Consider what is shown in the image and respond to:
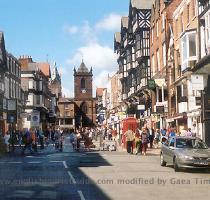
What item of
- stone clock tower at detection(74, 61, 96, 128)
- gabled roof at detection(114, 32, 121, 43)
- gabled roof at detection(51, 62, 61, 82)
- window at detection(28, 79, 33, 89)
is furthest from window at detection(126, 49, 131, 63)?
gabled roof at detection(51, 62, 61, 82)

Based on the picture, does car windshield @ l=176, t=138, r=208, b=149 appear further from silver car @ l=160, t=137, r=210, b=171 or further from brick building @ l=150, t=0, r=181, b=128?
brick building @ l=150, t=0, r=181, b=128

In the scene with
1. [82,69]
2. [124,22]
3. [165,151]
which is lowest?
[165,151]

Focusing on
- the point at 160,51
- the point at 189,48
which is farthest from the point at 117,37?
the point at 189,48

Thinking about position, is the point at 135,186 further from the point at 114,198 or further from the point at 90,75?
the point at 90,75

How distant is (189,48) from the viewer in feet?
121

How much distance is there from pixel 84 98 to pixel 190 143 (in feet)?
410

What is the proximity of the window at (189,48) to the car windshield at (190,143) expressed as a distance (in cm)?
1615

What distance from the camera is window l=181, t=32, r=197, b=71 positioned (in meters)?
36.5

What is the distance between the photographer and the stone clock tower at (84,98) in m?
144

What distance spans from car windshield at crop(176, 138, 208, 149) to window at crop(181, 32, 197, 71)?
16.2 metres

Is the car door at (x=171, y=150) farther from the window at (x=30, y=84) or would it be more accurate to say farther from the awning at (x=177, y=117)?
the window at (x=30, y=84)

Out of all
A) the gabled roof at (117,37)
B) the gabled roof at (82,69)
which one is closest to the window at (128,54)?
the gabled roof at (117,37)

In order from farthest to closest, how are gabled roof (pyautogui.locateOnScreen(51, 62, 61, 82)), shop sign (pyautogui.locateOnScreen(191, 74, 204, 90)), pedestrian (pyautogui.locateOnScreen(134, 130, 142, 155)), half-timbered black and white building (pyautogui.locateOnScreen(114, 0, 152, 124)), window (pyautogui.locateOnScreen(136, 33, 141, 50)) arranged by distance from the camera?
gabled roof (pyautogui.locateOnScreen(51, 62, 61, 82))
window (pyautogui.locateOnScreen(136, 33, 141, 50))
half-timbered black and white building (pyautogui.locateOnScreen(114, 0, 152, 124))
pedestrian (pyautogui.locateOnScreen(134, 130, 142, 155))
shop sign (pyautogui.locateOnScreen(191, 74, 204, 90))

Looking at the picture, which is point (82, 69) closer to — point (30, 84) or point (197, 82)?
point (30, 84)
